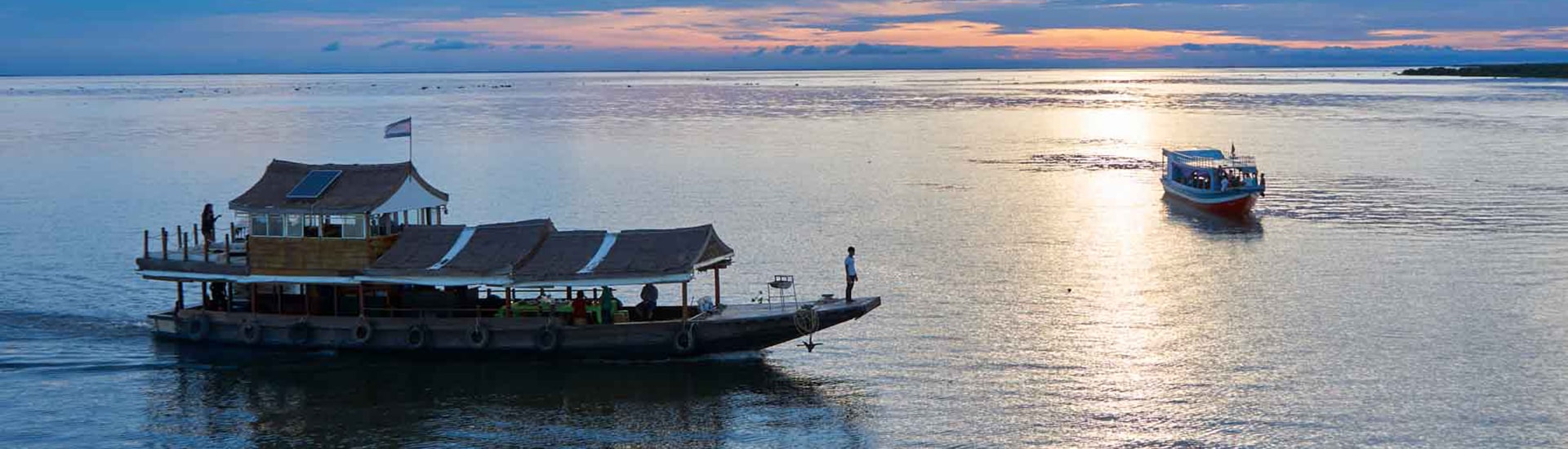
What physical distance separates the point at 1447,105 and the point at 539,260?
14135 centimetres

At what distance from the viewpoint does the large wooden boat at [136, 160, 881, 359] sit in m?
31.0

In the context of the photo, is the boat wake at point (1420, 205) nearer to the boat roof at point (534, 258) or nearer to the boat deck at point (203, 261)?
the boat roof at point (534, 258)

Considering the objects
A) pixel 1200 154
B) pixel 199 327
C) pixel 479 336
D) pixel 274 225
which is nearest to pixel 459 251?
pixel 479 336

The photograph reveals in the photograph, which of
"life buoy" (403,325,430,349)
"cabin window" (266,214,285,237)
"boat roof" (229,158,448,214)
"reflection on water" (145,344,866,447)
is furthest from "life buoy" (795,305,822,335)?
"cabin window" (266,214,285,237)

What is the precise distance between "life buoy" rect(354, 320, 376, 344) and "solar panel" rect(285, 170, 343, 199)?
3.10 metres

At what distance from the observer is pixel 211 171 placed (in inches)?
3088

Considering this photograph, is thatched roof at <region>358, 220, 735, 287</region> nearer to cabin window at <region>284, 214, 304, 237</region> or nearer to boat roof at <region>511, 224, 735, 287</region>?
boat roof at <region>511, 224, 735, 287</region>

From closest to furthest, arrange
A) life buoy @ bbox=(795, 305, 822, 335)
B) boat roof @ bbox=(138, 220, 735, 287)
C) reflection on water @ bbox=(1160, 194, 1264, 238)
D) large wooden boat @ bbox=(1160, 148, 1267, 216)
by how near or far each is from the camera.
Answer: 1. boat roof @ bbox=(138, 220, 735, 287)
2. life buoy @ bbox=(795, 305, 822, 335)
3. reflection on water @ bbox=(1160, 194, 1264, 238)
4. large wooden boat @ bbox=(1160, 148, 1267, 216)

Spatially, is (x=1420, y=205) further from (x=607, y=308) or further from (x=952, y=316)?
(x=607, y=308)

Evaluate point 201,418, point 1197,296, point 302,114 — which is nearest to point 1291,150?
point 1197,296

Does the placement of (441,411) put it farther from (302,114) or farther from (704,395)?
(302,114)

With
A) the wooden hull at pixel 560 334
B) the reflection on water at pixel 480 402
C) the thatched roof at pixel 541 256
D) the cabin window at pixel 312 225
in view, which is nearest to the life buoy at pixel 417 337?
the wooden hull at pixel 560 334

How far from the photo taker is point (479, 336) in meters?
31.8

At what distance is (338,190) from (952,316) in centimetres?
1502
